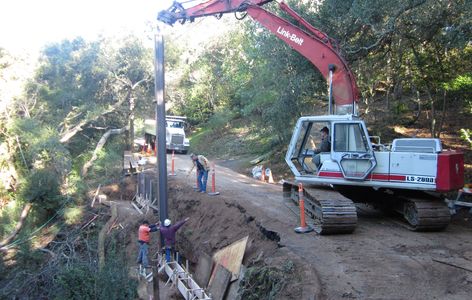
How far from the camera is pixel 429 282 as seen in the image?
654cm

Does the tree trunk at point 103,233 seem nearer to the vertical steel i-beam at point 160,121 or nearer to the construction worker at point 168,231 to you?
the construction worker at point 168,231

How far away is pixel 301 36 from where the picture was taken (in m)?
11.1

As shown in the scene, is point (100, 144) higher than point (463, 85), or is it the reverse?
point (463, 85)

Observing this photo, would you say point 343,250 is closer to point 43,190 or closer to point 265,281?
point 265,281

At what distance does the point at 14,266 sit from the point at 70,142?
1365cm

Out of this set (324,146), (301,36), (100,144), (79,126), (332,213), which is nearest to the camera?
(332,213)

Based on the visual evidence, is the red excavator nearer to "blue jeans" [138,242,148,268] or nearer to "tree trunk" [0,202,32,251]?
"blue jeans" [138,242,148,268]

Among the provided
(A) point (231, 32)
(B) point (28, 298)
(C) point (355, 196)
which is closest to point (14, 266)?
(B) point (28, 298)

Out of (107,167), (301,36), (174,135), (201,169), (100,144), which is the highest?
(301,36)

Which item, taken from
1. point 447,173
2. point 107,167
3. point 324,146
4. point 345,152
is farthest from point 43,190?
point 447,173

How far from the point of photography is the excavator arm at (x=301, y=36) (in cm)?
1034

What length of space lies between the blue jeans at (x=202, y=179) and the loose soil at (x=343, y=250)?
3.92 ft

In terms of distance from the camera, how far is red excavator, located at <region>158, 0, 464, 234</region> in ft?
28.4

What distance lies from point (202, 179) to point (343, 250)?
27.7 ft
